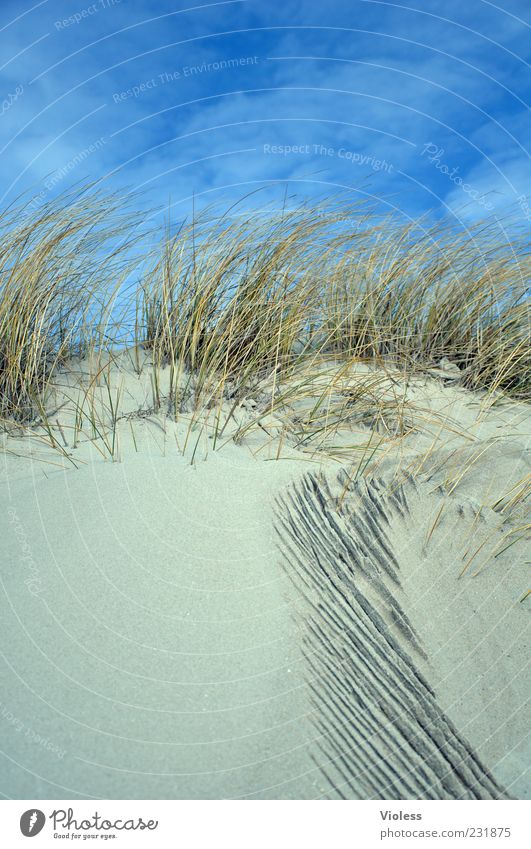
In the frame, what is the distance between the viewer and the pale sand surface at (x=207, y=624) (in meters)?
1.81

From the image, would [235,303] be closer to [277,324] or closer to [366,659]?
[277,324]

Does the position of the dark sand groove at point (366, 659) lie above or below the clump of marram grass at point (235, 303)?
below

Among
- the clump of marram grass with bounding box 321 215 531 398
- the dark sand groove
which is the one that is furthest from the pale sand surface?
the clump of marram grass with bounding box 321 215 531 398

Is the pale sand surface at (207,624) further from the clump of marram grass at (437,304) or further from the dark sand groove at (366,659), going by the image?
the clump of marram grass at (437,304)

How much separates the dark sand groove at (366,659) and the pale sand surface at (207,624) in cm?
2

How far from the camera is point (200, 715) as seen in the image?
1.92 meters

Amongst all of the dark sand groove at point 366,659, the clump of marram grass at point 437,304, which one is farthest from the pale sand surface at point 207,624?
the clump of marram grass at point 437,304

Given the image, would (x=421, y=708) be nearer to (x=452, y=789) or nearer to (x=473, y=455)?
(x=452, y=789)

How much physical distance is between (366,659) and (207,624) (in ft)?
1.80

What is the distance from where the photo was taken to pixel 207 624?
7.24 feet

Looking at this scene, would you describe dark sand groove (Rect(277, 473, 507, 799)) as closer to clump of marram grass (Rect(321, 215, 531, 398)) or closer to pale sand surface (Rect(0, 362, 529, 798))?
pale sand surface (Rect(0, 362, 529, 798))

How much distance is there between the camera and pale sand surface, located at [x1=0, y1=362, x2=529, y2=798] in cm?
181

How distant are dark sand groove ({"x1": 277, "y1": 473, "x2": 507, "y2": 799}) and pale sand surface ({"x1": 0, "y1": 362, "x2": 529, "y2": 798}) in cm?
2
